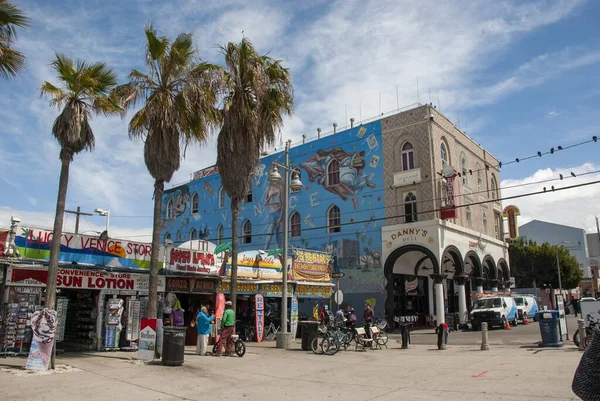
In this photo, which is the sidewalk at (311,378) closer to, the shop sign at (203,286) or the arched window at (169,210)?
the shop sign at (203,286)

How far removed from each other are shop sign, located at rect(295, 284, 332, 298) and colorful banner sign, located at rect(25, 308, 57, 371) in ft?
49.0

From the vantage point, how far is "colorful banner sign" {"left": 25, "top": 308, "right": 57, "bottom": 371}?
11.8 meters

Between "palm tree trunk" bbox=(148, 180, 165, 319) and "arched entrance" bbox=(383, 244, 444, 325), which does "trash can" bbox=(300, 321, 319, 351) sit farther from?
"arched entrance" bbox=(383, 244, 444, 325)

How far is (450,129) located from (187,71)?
24781 mm

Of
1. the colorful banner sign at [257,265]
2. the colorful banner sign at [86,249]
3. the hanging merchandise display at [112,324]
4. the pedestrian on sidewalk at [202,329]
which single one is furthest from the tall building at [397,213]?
the hanging merchandise display at [112,324]

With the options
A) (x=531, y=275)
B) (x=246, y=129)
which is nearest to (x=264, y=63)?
(x=246, y=129)

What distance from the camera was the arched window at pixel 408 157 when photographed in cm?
3306

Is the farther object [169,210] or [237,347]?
[169,210]

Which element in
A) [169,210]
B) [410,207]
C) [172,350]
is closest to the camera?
[172,350]

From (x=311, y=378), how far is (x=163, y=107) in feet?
30.1

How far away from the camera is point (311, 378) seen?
11.6 meters

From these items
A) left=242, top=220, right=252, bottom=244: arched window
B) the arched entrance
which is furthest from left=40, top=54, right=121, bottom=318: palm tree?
left=242, top=220, right=252, bottom=244: arched window

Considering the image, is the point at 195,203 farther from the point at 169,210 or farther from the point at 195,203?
the point at 169,210

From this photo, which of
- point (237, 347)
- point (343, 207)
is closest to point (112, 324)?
point (237, 347)
